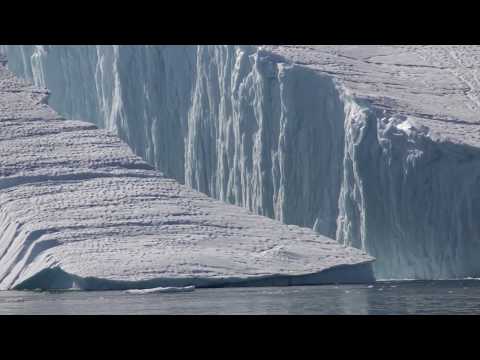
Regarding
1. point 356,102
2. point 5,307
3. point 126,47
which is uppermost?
point 126,47

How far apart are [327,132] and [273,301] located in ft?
33.3

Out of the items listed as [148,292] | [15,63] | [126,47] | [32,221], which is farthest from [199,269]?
[15,63]

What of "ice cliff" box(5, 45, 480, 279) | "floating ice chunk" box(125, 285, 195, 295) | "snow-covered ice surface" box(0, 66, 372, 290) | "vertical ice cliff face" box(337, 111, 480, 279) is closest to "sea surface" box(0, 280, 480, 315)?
"floating ice chunk" box(125, 285, 195, 295)

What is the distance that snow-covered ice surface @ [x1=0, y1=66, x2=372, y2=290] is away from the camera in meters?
29.6

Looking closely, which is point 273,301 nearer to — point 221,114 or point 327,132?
point 327,132

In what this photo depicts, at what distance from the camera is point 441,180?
32.9m

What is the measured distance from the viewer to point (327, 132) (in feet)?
117

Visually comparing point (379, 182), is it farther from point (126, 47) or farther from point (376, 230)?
point (126, 47)

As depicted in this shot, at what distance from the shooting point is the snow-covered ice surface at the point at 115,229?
29.6 m

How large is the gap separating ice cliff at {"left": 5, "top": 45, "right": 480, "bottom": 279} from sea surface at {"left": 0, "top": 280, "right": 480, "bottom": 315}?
236 cm

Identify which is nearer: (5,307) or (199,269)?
(5,307)

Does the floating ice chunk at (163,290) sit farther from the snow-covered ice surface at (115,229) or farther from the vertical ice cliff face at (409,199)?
the vertical ice cliff face at (409,199)

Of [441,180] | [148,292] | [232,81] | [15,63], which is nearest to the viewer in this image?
[148,292]

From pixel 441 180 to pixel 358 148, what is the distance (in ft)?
7.71
